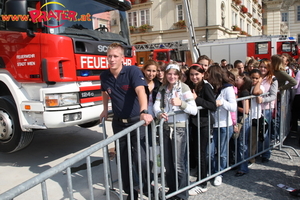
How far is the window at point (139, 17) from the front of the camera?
84.9ft

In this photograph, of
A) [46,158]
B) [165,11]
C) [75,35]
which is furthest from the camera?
[165,11]

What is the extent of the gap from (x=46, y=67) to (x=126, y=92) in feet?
4.90

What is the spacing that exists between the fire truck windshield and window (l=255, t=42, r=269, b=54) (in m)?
13.9

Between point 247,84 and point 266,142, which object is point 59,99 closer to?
point 247,84

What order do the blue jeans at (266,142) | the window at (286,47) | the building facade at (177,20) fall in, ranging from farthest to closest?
the building facade at (177,20) < the window at (286,47) < the blue jeans at (266,142)

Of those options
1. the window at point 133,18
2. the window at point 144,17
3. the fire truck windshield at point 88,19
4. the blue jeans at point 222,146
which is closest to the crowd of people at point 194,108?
the blue jeans at point 222,146

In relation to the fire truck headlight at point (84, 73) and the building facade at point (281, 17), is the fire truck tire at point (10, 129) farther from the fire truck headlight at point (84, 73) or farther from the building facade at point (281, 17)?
the building facade at point (281, 17)

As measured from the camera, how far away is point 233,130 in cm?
375

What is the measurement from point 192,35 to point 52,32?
8.58 m

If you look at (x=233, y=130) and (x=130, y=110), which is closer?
(x=130, y=110)

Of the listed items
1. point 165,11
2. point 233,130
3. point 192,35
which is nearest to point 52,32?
point 233,130

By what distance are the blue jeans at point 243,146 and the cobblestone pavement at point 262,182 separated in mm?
121

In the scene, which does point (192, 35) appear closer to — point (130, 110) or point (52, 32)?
point (52, 32)

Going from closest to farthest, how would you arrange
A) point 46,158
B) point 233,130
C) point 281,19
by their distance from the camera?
point 233,130
point 46,158
point 281,19
